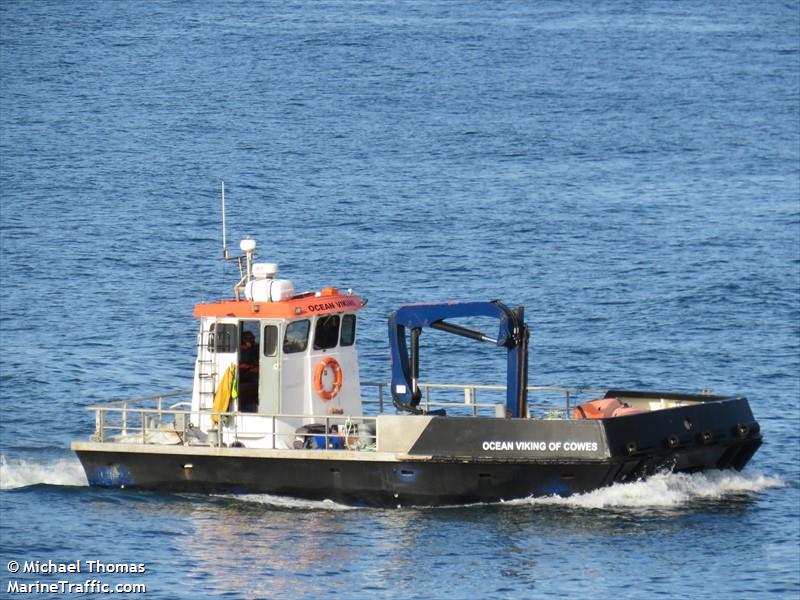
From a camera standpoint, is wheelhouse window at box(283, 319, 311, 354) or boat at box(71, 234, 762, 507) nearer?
boat at box(71, 234, 762, 507)

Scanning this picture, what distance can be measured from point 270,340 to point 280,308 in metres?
0.59

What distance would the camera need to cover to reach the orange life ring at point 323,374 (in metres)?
35.0

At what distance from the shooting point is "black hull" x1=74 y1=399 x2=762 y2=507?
3225cm

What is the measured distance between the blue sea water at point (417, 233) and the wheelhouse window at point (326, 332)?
3.09m

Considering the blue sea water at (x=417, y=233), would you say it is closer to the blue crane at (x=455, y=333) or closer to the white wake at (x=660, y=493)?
the white wake at (x=660, y=493)

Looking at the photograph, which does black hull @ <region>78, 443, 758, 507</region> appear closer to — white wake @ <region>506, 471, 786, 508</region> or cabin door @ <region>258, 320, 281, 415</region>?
white wake @ <region>506, 471, 786, 508</region>

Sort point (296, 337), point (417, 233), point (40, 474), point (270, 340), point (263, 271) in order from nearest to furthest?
point (270, 340), point (296, 337), point (263, 271), point (40, 474), point (417, 233)

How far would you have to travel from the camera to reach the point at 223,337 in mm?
34969

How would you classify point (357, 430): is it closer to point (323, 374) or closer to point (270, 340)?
point (323, 374)

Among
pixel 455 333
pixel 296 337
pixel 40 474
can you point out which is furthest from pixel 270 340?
pixel 40 474

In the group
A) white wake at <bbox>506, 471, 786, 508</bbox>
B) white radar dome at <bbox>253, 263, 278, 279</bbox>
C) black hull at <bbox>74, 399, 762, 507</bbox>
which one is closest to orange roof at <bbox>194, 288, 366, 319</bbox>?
white radar dome at <bbox>253, 263, 278, 279</bbox>

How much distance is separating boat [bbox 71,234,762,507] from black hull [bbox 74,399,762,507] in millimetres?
23

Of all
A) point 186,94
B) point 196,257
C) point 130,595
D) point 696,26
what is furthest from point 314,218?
point 696,26

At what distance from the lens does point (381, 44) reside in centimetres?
10894
